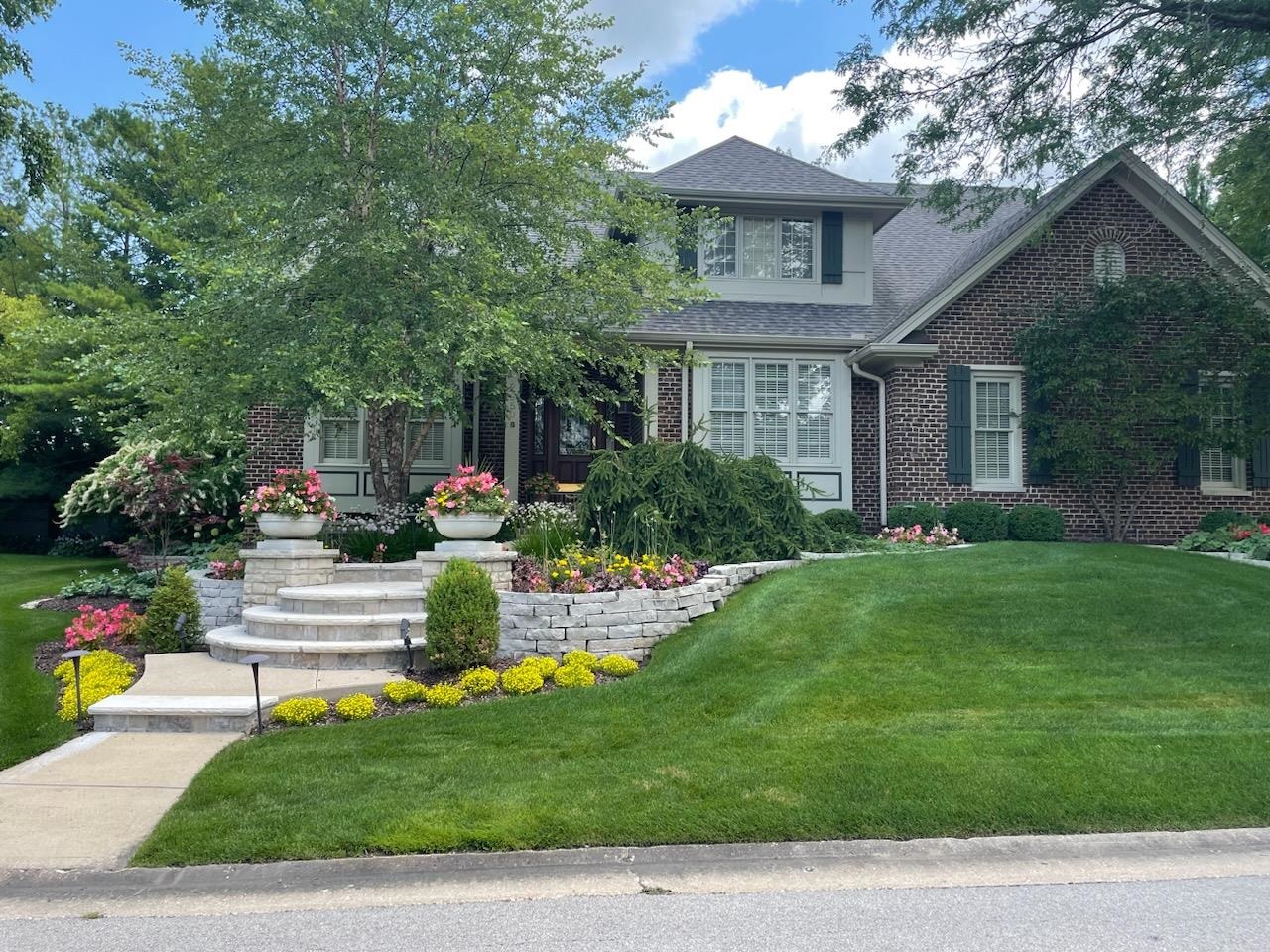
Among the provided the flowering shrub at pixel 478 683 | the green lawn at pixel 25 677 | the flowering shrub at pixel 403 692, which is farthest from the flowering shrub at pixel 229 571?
the flowering shrub at pixel 478 683

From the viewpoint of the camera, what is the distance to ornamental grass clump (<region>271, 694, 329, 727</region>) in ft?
20.3

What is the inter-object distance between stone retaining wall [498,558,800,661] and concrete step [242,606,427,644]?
893 millimetres

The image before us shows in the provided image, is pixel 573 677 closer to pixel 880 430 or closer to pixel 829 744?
pixel 829 744

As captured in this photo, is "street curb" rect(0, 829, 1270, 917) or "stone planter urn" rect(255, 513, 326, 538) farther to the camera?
"stone planter urn" rect(255, 513, 326, 538)

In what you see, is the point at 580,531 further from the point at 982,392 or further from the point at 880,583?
the point at 982,392

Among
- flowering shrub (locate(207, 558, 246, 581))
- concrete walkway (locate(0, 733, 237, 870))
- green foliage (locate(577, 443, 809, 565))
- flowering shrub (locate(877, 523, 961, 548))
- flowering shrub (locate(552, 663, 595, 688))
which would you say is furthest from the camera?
flowering shrub (locate(877, 523, 961, 548))

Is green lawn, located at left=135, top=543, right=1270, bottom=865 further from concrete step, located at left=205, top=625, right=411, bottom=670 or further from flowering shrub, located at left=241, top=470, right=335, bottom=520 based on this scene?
flowering shrub, located at left=241, top=470, right=335, bottom=520

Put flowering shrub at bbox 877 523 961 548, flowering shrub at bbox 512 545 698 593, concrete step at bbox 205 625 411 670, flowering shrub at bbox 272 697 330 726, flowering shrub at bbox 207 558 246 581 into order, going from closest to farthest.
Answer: flowering shrub at bbox 272 697 330 726 → concrete step at bbox 205 625 411 670 → flowering shrub at bbox 512 545 698 593 → flowering shrub at bbox 207 558 246 581 → flowering shrub at bbox 877 523 961 548

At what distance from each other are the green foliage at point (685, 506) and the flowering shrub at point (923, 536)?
261 cm

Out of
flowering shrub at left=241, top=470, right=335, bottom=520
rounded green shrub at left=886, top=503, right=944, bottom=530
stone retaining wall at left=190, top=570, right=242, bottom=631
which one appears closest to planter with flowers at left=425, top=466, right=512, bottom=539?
flowering shrub at left=241, top=470, right=335, bottom=520

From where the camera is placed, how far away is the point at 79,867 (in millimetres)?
4105

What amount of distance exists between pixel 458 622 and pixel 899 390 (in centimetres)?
875

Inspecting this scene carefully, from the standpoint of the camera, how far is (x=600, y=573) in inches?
341

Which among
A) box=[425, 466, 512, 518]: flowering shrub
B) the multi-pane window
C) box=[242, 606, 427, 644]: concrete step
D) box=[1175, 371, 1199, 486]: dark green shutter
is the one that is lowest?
box=[242, 606, 427, 644]: concrete step
